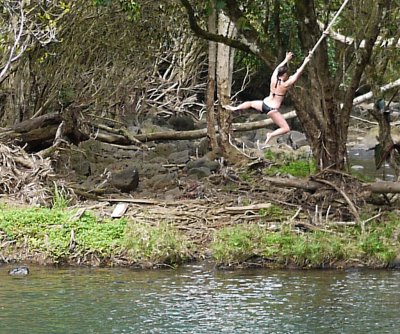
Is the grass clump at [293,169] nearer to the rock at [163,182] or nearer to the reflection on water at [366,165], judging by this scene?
the rock at [163,182]

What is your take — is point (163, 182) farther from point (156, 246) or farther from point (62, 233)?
point (156, 246)

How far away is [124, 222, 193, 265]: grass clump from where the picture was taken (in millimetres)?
11484

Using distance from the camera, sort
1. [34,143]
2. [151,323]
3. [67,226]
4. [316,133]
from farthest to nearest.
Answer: [34,143] → [316,133] → [67,226] → [151,323]

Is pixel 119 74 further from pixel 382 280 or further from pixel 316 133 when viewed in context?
pixel 382 280

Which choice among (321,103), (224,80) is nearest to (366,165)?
(224,80)

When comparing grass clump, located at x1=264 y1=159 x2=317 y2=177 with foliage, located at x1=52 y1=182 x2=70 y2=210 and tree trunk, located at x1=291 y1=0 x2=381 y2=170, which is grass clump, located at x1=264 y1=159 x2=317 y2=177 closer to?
tree trunk, located at x1=291 y1=0 x2=381 y2=170

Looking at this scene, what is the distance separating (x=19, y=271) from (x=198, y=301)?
8.43 ft

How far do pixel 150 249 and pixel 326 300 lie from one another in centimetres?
256

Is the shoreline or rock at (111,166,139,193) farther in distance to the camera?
rock at (111,166,139,193)

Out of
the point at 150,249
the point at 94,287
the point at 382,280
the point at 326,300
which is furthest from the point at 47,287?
the point at 382,280

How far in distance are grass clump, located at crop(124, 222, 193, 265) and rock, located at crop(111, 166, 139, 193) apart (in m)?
2.92

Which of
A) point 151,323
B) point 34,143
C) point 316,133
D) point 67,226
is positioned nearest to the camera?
point 151,323

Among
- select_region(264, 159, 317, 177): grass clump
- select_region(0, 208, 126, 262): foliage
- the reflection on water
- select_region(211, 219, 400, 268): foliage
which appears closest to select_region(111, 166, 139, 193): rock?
select_region(0, 208, 126, 262): foliage

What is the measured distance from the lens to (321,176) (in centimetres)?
1266
